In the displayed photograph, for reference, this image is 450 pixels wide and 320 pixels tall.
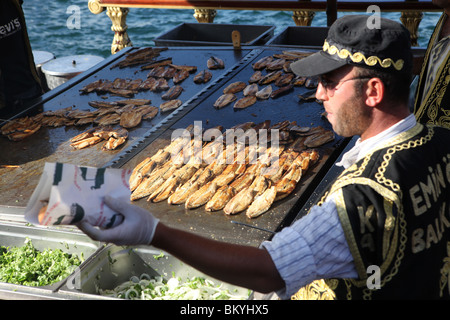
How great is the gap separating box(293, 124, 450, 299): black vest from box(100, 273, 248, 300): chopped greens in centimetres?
106

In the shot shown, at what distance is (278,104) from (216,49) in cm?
182

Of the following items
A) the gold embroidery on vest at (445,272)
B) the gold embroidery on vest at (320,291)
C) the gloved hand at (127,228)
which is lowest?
the gold embroidery on vest at (320,291)

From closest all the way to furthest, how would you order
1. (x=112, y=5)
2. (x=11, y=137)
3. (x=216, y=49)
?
(x=11, y=137)
(x=216, y=49)
(x=112, y=5)

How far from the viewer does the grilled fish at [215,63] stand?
614 cm

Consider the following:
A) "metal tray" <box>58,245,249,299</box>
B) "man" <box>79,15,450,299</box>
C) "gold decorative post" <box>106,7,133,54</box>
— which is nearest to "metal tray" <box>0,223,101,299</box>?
"metal tray" <box>58,245,249,299</box>

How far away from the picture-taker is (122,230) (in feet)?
6.15

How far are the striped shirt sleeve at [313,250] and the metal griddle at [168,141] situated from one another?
1.23 metres

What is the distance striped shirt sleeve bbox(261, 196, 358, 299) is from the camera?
187cm

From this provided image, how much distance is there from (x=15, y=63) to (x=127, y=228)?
459 cm

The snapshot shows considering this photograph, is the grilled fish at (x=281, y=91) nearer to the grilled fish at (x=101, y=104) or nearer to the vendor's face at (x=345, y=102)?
the grilled fish at (x=101, y=104)

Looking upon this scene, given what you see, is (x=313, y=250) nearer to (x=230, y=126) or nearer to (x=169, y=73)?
(x=230, y=126)

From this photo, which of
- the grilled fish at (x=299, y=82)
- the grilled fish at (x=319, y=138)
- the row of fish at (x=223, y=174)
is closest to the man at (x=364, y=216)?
the row of fish at (x=223, y=174)
